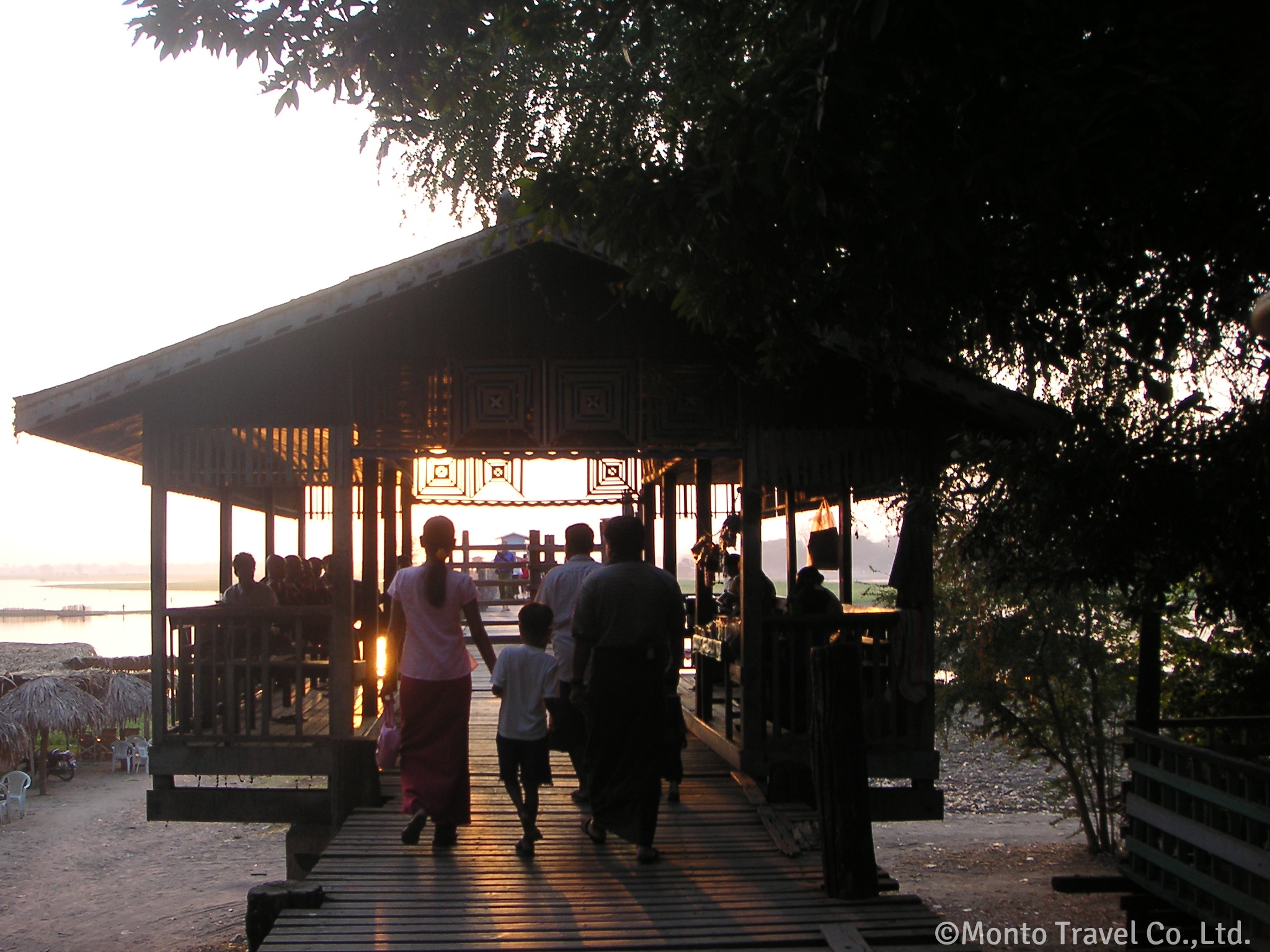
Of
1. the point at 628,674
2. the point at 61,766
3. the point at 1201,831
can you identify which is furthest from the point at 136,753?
the point at 1201,831

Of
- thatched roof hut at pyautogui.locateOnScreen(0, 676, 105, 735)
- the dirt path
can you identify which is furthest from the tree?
thatched roof hut at pyautogui.locateOnScreen(0, 676, 105, 735)

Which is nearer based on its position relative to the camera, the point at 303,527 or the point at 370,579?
the point at 370,579

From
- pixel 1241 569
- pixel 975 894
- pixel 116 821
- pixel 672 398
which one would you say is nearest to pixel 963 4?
pixel 1241 569

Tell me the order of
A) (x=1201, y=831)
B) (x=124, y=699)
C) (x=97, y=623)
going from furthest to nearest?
(x=97, y=623) → (x=124, y=699) → (x=1201, y=831)

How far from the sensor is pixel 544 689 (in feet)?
21.2

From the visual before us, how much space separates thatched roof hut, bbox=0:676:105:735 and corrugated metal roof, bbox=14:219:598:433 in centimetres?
2030

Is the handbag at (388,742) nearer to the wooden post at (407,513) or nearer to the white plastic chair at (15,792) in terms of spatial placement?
the wooden post at (407,513)

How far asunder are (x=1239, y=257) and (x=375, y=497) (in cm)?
719

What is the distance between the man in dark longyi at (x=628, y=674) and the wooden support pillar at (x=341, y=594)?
2789mm

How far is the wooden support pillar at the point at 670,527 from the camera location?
42.2ft

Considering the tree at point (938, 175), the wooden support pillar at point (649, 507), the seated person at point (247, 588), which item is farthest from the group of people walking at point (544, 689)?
the wooden support pillar at point (649, 507)

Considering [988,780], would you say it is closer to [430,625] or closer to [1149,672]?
[1149,672]

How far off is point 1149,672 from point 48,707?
936 inches

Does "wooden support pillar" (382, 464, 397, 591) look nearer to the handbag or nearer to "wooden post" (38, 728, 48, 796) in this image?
the handbag
